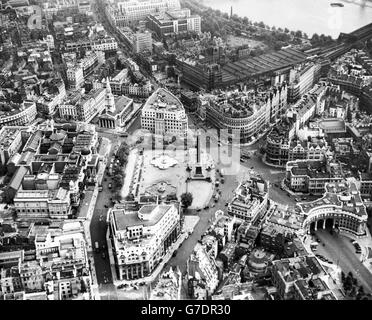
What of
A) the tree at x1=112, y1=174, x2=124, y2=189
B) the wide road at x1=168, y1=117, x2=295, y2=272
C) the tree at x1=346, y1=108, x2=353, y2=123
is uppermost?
the tree at x1=346, y1=108, x2=353, y2=123

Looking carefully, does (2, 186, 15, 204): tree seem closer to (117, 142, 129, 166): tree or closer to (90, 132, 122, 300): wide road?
(90, 132, 122, 300): wide road

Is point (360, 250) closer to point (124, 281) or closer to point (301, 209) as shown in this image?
point (301, 209)

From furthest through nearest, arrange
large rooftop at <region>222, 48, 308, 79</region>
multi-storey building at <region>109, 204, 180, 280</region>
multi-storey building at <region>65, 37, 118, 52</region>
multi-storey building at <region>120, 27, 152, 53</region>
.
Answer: multi-storey building at <region>120, 27, 152, 53</region> < multi-storey building at <region>65, 37, 118, 52</region> < large rooftop at <region>222, 48, 308, 79</region> < multi-storey building at <region>109, 204, 180, 280</region>

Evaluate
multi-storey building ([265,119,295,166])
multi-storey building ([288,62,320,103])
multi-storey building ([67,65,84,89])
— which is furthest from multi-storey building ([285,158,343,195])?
multi-storey building ([67,65,84,89])

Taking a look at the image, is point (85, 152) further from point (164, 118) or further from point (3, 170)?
point (164, 118)

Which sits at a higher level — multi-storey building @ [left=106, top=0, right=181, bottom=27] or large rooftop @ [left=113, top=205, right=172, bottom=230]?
multi-storey building @ [left=106, top=0, right=181, bottom=27]

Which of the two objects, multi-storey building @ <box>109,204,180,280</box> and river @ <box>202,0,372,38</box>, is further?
river @ <box>202,0,372,38</box>
